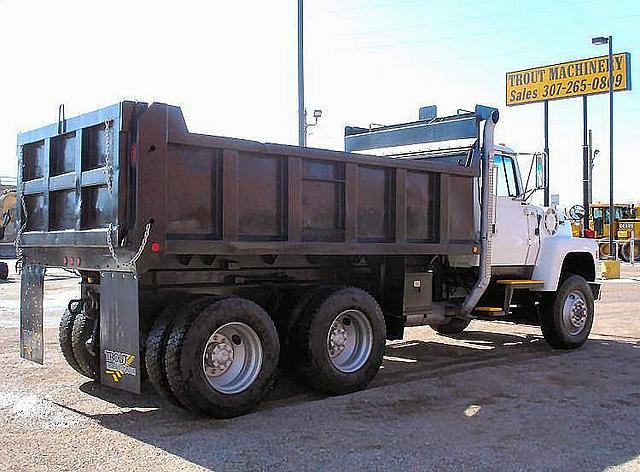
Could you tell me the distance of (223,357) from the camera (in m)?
6.59

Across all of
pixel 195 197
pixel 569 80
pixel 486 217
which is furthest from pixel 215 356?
→ pixel 569 80

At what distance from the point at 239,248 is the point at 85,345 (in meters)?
2.05

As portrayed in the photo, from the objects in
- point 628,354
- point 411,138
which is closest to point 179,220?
point 411,138

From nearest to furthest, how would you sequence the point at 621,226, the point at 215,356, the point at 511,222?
the point at 215,356 < the point at 511,222 < the point at 621,226

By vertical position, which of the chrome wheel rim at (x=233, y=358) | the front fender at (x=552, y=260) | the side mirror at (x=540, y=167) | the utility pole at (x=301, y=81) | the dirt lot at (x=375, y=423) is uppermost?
the utility pole at (x=301, y=81)

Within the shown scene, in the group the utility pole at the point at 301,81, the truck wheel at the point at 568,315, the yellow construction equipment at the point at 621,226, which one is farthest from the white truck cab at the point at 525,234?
the yellow construction equipment at the point at 621,226

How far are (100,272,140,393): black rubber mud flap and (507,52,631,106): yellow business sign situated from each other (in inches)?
1231

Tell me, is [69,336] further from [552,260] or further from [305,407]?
[552,260]

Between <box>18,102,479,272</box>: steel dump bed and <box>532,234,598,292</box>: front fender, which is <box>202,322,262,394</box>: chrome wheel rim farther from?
<box>532,234,598,292</box>: front fender

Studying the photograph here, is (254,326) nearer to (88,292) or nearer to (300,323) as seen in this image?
(300,323)

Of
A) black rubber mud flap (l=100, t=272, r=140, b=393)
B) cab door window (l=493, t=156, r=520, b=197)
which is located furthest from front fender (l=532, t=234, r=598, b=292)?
black rubber mud flap (l=100, t=272, r=140, b=393)

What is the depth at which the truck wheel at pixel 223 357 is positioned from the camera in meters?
6.20

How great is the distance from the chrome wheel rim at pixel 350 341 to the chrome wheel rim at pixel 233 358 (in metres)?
1.00

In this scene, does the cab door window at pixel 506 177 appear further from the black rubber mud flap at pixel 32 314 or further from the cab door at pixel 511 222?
the black rubber mud flap at pixel 32 314
